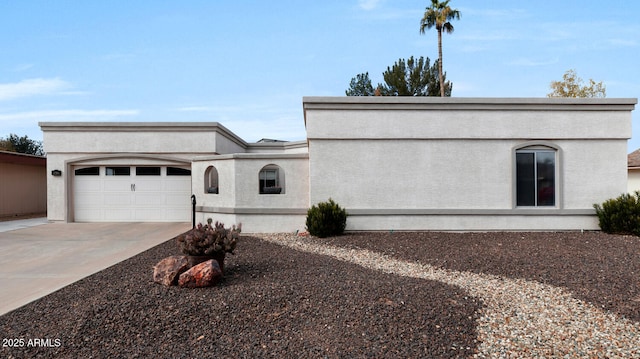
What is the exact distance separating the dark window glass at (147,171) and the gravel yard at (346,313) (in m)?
8.00

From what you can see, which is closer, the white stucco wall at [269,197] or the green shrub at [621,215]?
the green shrub at [621,215]

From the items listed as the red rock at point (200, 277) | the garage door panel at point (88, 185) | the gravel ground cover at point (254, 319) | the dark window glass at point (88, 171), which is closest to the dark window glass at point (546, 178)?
the gravel ground cover at point (254, 319)

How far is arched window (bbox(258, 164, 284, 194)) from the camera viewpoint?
40.4ft

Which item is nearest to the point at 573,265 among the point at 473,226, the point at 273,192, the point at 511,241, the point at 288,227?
the point at 511,241

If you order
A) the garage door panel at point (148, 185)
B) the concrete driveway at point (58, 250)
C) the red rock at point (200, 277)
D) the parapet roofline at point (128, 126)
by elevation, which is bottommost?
the concrete driveway at point (58, 250)

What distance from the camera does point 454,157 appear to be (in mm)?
11039

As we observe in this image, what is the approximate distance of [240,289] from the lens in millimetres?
5473

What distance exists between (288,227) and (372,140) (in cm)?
365

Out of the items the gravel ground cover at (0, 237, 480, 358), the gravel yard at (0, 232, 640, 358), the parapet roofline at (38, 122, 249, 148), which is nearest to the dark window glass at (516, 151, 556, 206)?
the gravel yard at (0, 232, 640, 358)

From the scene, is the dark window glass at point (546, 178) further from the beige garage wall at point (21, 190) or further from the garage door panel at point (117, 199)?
the beige garage wall at point (21, 190)

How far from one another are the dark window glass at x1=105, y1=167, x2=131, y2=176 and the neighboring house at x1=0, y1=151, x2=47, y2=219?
6.00 m

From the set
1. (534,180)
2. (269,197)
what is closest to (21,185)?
(269,197)

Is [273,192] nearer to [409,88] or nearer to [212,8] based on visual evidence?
[212,8]

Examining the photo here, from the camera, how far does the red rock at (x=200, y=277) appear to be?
5520 mm
